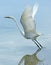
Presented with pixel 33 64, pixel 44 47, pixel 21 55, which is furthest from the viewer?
pixel 44 47

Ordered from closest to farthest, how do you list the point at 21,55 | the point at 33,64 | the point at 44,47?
1. the point at 33,64
2. the point at 21,55
3. the point at 44,47

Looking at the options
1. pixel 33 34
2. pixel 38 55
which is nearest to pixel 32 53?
pixel 38 55

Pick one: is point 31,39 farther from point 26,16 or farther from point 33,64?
point 33,64

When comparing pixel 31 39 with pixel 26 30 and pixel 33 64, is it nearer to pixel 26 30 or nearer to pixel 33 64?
→ pixel 26 30

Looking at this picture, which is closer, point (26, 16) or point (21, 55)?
point (21, 55)

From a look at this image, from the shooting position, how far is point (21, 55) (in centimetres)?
595

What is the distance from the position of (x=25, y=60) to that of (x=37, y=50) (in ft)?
1.83

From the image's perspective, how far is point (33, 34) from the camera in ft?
21.2

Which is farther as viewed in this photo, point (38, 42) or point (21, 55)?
point (38, 42)

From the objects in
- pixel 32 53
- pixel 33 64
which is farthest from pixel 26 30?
pixel 33 64

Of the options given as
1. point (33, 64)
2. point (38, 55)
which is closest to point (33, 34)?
point (38, 55)

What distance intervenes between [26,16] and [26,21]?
7cm

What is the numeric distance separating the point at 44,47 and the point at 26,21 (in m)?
0.42

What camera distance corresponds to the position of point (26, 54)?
600cm
